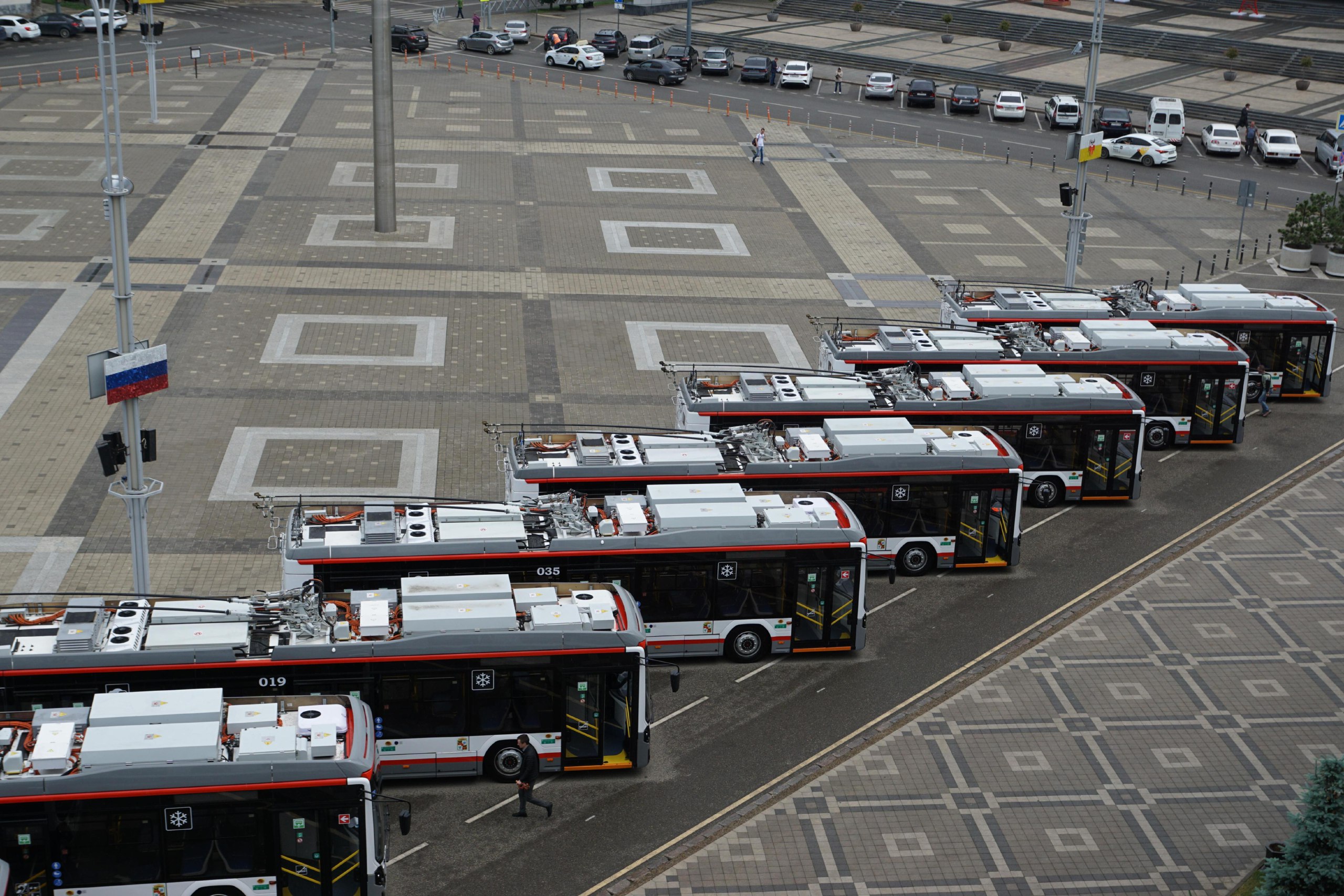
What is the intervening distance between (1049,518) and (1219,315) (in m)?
8.93

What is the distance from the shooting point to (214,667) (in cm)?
1912

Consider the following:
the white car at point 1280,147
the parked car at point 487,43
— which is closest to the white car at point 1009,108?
the white car at point 1280,147

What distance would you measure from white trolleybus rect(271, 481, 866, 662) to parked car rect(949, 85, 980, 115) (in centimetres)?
4920

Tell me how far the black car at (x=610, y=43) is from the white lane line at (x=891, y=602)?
56.7m

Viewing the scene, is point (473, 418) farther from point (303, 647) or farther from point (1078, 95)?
point (1078, 95)

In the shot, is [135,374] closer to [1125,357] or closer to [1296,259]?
[1125,357]

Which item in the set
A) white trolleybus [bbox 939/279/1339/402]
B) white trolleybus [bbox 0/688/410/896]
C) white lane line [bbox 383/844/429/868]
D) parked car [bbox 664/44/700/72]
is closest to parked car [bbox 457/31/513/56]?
parked car [bbox 664/44/700/72]

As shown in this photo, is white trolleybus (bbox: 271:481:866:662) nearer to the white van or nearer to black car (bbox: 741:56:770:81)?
the white van

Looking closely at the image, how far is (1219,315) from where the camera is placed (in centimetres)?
3628

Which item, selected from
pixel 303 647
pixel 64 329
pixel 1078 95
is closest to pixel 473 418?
pixel 64 329

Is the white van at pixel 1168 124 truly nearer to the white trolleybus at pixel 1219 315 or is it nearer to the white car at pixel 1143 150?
the white car at pixel 1143 150

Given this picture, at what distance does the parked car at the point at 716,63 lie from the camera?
7656 cm

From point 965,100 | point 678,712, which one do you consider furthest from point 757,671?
point 965,100

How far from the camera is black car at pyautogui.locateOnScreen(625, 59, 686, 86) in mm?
72938
